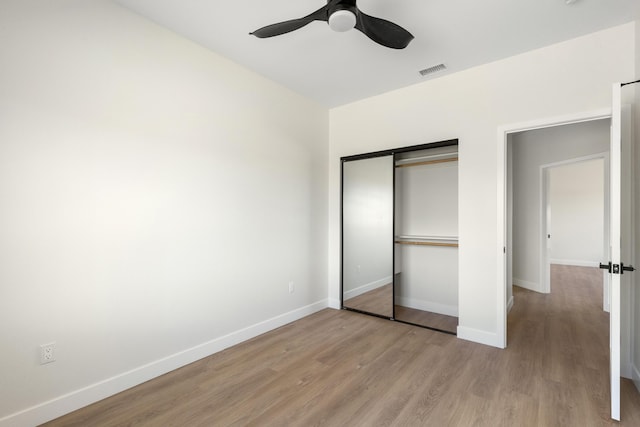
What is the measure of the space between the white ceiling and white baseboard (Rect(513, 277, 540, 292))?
164 inches

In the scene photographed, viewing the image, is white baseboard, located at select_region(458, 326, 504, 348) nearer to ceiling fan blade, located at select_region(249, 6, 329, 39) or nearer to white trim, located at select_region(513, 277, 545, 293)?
white trim, located at select_region(513, 277, 545, 293)

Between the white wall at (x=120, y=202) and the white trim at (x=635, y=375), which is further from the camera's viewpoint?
the white trim at (x=635, y=375)

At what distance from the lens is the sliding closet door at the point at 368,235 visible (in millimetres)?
3816

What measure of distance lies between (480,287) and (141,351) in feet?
10.5

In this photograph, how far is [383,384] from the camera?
2314mm

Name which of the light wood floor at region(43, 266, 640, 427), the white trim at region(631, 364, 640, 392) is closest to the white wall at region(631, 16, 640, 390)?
the white trim at region(631, 364, 640, 392)

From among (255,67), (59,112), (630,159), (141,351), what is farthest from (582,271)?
(59,112)

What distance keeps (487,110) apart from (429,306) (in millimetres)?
2554

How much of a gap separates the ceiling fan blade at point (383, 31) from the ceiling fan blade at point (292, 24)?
24 cm

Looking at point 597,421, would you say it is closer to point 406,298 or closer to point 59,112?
point 406,298

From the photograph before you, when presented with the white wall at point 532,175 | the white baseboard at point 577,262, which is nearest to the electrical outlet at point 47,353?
the white wall at point 532,175

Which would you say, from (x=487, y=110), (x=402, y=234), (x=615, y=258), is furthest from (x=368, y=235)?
(x=615, y=258)

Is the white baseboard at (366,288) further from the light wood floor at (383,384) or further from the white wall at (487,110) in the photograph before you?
the white wall at (487,110)

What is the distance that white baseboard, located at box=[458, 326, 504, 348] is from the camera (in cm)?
296
